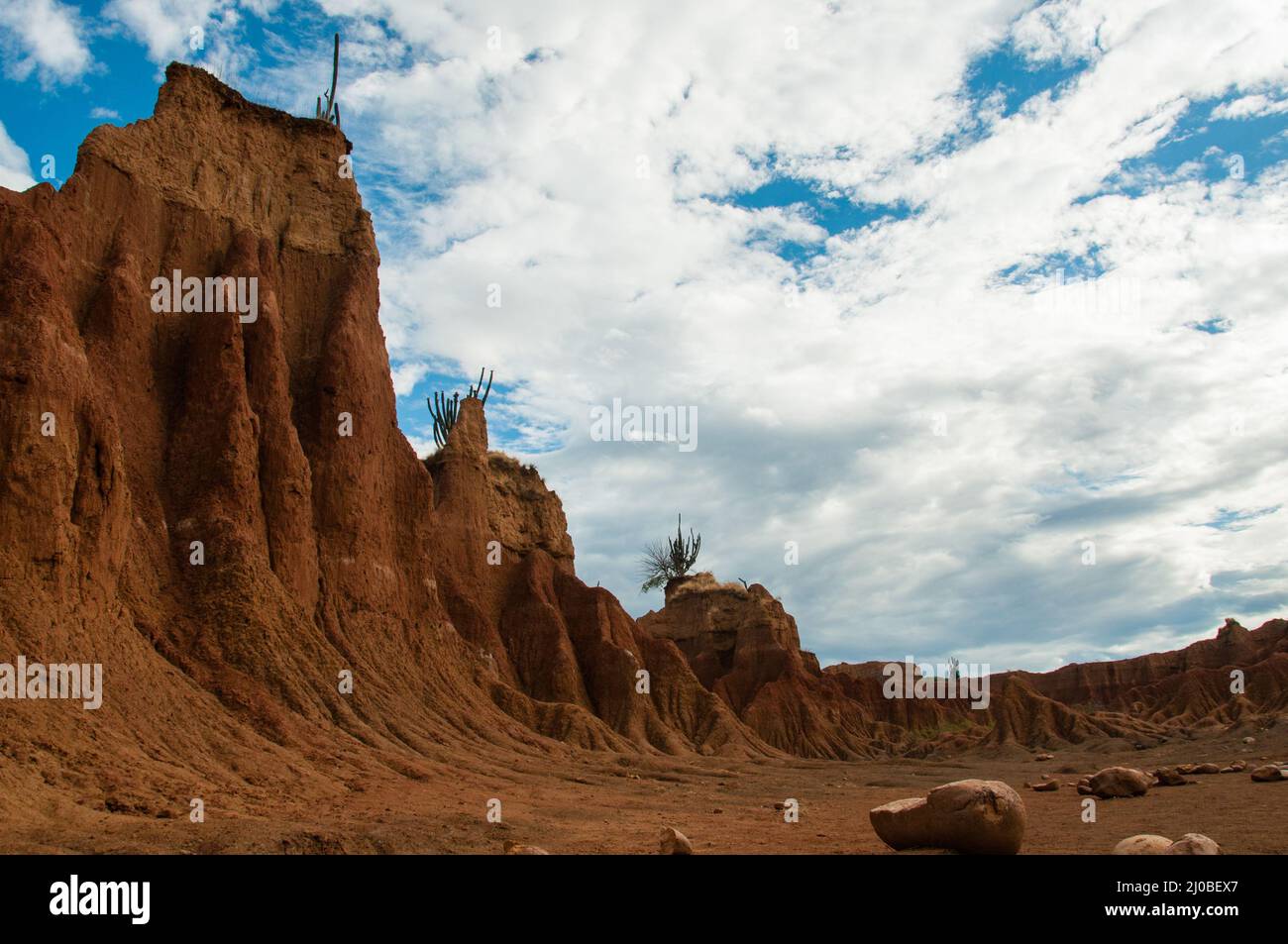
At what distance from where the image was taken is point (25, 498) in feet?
63.1

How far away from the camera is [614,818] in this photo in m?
21.8

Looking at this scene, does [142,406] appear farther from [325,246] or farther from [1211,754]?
[1211,754]

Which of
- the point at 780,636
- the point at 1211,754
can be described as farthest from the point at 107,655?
the point at 780,636

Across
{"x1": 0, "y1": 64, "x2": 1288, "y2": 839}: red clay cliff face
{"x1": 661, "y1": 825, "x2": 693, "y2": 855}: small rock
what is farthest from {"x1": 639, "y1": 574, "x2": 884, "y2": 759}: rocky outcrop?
{"x1": 661, "y1": 825, "x2": 693, "y2": 855}: small rock

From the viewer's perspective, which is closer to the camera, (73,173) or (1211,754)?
(73,173)

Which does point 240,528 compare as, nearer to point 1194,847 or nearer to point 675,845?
point 675,845

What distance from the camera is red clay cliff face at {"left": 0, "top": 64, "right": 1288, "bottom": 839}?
19.3 m

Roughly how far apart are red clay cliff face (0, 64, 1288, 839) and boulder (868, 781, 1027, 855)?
39.5 ft

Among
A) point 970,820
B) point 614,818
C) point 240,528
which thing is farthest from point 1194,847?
point 240,528

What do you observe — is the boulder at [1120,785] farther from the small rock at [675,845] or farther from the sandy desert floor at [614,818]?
the small rock at [675,845]

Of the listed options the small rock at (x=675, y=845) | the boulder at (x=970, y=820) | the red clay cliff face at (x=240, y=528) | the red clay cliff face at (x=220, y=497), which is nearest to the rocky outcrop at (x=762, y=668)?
the red clay cliff face at (x=240, y=528)

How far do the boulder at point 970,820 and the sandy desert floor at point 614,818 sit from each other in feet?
4.00
